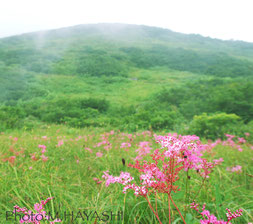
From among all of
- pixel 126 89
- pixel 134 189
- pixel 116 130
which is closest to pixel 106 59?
pixel 126 89

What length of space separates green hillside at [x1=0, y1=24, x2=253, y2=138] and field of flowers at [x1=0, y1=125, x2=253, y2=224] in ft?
13.9

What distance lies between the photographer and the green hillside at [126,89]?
8.38 metres

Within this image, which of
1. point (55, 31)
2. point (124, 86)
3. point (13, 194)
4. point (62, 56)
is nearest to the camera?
point (13, 194)

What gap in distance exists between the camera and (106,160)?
273 cm

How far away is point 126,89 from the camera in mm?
18031

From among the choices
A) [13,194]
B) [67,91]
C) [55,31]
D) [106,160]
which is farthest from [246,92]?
[55,31]

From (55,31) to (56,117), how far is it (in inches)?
1910

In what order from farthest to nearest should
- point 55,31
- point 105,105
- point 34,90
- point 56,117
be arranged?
point 55,31 < point 34,90 < point 105,105 < point 56,117

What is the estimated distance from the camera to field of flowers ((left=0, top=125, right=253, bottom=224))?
0.95 metres

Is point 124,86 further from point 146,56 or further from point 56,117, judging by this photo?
point 146,56

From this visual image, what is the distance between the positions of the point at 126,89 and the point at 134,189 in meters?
17.3

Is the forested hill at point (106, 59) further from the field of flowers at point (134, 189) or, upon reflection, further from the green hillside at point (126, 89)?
the field of flowers at point (134, 189)

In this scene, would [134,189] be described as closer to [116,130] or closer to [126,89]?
[116,130]

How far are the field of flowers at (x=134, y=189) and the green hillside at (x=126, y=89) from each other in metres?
4.24
